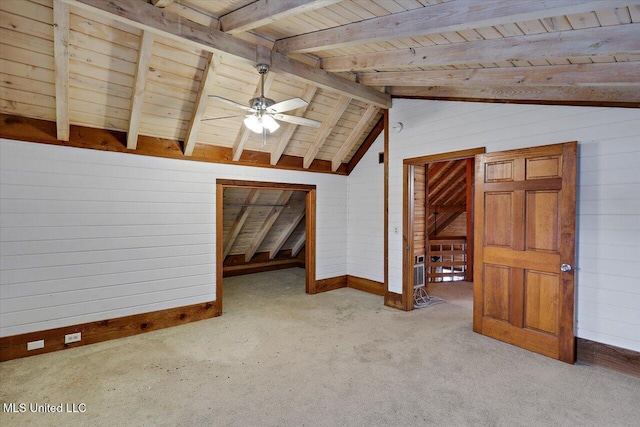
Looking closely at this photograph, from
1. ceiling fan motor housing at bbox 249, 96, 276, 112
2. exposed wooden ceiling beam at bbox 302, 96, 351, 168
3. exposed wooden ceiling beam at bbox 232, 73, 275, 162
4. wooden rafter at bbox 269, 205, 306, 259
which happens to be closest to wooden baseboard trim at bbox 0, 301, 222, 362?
exposed wooden ceiling beam at bbox 232, 73, 275, 162

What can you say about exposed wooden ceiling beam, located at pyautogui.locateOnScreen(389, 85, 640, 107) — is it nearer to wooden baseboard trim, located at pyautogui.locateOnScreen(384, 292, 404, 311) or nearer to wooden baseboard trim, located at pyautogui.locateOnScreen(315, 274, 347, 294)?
wooden baseboard trim, located at pyautogui.locateOnScreen(384, 292, 404, 311)

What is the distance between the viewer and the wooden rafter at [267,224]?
22.1 feet

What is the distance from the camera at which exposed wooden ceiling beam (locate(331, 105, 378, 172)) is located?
5.40 metres

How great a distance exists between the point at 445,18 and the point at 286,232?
235 inches

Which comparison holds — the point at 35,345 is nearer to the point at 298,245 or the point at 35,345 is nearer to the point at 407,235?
the point at 407,235

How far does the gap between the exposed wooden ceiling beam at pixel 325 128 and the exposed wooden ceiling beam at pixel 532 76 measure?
0.81 m

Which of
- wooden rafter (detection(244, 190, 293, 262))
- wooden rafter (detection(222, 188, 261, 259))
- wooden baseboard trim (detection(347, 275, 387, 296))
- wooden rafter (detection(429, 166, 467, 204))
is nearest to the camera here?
wooden baseboard trim (detection(347, 275, 387, 296))

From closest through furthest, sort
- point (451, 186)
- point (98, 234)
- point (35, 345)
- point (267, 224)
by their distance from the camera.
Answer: point (35, 345)
point (98, 234)
point (267, 224)
point (451, 186)

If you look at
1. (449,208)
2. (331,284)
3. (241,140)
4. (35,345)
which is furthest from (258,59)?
(449,208)

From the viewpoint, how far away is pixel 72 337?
3.60 meters

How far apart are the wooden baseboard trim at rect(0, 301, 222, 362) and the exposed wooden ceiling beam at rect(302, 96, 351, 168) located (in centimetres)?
283

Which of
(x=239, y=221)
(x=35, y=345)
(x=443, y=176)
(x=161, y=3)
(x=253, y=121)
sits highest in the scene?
(x=161, y=3)

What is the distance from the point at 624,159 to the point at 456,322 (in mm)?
2642

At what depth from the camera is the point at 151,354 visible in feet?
11.3
